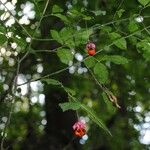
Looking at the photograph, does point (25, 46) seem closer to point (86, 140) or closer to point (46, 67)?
point (46, 67)

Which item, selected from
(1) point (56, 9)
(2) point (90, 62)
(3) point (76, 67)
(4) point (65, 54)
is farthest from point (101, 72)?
(3) point (76, 67)

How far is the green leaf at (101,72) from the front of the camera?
2105 mm

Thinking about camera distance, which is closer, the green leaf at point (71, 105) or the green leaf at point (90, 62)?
the green leaf at point (71, 105)

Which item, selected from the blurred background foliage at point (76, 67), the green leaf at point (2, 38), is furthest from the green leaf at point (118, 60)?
the green leaf at point (2, 38)

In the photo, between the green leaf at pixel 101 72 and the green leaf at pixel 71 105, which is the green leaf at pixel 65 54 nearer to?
the green leaf at pixel 101 72

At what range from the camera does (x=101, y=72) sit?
2119mm

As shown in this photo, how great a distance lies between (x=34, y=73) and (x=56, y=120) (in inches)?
54.9

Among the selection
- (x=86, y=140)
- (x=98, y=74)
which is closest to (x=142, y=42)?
(x=98, y=74)

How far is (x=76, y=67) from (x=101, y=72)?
226 cm

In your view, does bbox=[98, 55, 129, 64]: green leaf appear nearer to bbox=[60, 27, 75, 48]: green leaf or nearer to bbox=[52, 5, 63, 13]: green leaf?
bbox=[60, 27, 75, 48]: green leaf

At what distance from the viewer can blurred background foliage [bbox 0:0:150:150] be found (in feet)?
7.04

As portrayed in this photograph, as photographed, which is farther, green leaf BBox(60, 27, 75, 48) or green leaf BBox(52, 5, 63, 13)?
green leaf BBox(52, 5, 63, 13)

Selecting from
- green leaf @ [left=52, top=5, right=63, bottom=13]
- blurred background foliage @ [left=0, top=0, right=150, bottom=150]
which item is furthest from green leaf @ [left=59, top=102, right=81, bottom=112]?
green leaf @ [left=52, top=5, right=63, bottom=13]

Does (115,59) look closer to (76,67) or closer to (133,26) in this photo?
(133,26)
